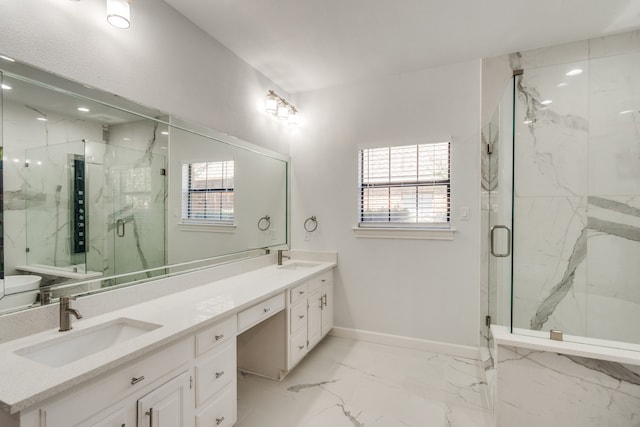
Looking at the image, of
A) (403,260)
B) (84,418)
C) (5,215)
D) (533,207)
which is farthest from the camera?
(403,260)

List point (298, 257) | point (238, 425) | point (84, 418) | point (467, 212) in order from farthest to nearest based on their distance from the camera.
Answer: point (298, 257)
point (467, 212)
point (238, 425)
point (84, 418)

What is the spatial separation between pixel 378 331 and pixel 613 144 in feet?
8.32

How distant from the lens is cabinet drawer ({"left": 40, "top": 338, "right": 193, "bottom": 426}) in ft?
3.12

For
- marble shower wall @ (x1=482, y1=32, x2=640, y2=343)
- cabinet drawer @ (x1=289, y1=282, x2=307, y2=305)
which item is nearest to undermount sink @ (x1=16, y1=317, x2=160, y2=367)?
cabinet drawer @ (x1=289, y1=282, x2=307, y2=305)

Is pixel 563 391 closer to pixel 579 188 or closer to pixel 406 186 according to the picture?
pixel 579 188

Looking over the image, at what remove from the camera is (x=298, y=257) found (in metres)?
3.40

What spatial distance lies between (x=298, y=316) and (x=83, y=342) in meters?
1.44

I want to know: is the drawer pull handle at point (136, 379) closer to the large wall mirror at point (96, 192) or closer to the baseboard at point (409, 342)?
the large wall mirror at point (96, 192)

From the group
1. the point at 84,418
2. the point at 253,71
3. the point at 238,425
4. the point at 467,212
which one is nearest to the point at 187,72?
the point at 253,71

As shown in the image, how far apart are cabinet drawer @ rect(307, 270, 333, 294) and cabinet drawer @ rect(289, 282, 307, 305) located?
0.29ft

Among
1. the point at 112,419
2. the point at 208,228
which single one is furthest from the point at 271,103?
the point at 112,419

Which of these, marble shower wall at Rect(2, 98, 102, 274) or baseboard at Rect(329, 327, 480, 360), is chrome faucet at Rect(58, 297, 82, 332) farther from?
baseboard at Rect(329, 327, 480, 360)

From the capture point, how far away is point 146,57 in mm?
1840

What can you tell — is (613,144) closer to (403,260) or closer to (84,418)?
(403,260)
